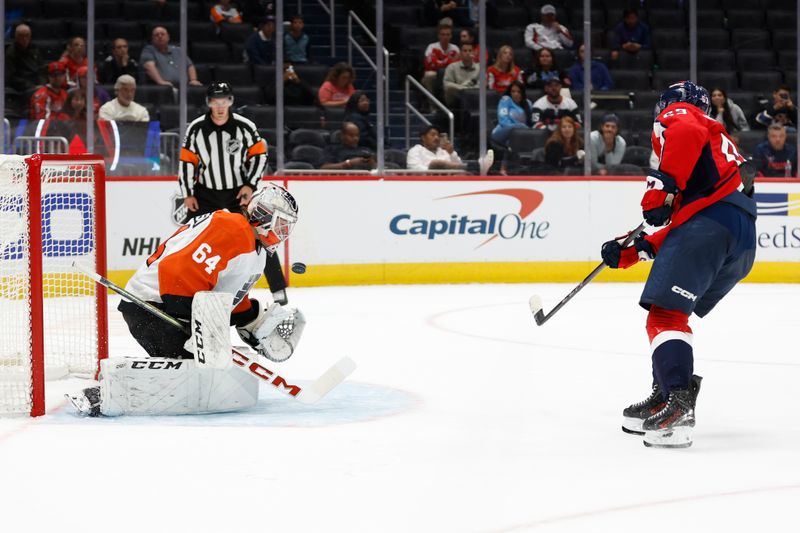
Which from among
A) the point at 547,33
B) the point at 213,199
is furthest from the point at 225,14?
the point at 213,199

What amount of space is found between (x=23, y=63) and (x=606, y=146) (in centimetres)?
389

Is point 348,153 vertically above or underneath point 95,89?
underneath

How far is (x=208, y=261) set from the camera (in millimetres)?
3611

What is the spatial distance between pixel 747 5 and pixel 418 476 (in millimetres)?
7693

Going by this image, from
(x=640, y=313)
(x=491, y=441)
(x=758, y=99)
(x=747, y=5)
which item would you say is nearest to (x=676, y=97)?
(x=491, y=441)

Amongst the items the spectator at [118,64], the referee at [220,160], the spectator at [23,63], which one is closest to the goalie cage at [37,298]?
the referee at [220,160]

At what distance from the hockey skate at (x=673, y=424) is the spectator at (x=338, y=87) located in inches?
215

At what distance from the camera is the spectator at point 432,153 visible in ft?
27.6

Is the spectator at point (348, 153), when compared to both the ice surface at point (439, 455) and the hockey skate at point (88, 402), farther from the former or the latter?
the hockey skate at point (88, 402)

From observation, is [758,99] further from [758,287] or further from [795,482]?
[795,482]

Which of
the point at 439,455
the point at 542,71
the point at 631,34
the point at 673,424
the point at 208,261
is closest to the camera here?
the point at 439,455

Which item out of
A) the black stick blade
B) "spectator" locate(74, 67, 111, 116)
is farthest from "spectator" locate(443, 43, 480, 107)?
the black stick blade

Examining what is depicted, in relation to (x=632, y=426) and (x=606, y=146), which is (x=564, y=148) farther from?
(x=632, y=426)

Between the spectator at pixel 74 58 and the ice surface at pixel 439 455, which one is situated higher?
the spectator at pixel 74 58
